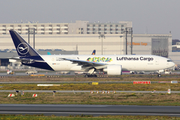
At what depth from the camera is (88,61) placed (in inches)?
2474

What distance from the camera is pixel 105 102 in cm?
2969

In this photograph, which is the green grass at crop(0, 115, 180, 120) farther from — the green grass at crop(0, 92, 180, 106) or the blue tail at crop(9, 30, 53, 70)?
the blue tail at crop(9, 30, 53, 70)

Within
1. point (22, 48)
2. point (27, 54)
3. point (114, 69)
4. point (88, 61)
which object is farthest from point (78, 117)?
point (22, 48)

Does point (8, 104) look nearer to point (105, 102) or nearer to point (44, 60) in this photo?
point (105, 102)

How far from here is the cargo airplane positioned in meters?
62.1

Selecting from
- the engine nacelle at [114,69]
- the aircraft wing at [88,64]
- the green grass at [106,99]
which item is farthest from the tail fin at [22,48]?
the green grass at [106,99]

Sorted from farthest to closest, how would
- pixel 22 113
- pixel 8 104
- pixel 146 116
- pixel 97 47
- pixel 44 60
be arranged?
pixel 97 47 → pixel 44 60 → pixel 8 104 → pixel 22 113 → pixel 146 116

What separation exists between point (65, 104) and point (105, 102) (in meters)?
4.00

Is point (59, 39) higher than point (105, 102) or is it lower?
higher

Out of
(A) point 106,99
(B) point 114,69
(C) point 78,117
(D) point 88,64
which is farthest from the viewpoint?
(D) point 88,64

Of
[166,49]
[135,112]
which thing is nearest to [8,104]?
[135,112]

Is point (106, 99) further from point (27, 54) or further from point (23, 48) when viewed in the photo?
point (23, 48)

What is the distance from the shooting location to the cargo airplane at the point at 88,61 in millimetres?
62094

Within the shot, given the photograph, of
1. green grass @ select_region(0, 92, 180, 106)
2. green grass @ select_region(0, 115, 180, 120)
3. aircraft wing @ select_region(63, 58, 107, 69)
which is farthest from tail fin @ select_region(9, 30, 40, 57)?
green grass @ select_region(0, 115, 180, 120)
